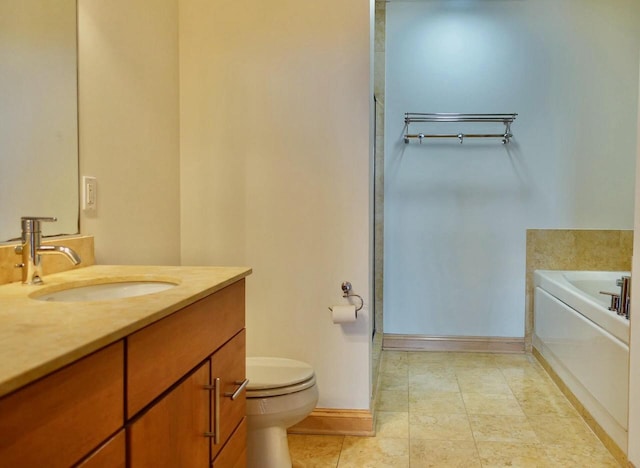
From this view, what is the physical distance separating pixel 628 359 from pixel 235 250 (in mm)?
1754

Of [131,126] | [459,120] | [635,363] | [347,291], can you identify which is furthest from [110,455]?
[459,120]

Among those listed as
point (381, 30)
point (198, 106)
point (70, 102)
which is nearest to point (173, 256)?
point (198, 106)

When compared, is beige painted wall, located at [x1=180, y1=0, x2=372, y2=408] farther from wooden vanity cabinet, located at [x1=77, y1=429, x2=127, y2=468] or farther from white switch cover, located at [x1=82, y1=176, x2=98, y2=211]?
wooden vanity cabinet, located at [x1=77, y1=429, x2=127, y2=468]

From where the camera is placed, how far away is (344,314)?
2.13 metres

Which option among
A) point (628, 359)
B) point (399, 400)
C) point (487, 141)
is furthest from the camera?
point (487, 141)

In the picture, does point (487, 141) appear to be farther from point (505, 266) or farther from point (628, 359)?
point (628, 359)

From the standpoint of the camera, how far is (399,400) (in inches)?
106

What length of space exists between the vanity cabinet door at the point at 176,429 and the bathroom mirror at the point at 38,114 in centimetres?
69

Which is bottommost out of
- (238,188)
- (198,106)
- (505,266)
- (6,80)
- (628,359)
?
(628,359)

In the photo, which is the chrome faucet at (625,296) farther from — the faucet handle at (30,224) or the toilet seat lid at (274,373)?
the faucet handle at (30,224)

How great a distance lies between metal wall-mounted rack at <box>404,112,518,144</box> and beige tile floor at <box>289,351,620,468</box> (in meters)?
1.62

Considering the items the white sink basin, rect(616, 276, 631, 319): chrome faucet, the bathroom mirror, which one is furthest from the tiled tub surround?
the bathroom mirror

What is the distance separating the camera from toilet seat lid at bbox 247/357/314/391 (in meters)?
1.76

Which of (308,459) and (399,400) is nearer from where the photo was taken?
(308,459)
